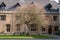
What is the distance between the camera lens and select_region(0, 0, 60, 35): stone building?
189ft

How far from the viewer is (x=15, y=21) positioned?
57.2m

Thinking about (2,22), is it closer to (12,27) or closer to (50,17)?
(12,27)

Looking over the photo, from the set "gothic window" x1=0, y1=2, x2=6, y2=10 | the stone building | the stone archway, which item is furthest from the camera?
"gothic window" x1=0, y1=2, x2=6, y2=10

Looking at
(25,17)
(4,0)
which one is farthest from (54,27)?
(4,0)

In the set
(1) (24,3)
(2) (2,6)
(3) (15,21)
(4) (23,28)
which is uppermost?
(1) (24,3)

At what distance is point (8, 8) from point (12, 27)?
4.79 metres

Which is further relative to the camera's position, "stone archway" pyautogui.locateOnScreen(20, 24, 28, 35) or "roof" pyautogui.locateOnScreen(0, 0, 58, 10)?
"roof" pyautogui.locateOnScreen(0, 0, 58, 10)

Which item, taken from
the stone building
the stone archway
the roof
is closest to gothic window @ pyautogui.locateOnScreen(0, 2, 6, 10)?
the stone building

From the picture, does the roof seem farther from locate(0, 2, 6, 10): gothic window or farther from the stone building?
locate(0, 2, 6, 10): gothic window

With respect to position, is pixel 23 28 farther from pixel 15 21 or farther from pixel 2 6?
pixel 2 6

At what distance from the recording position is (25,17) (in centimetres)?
5197

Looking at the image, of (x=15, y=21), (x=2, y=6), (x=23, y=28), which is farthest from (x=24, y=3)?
(x=23, y=28)

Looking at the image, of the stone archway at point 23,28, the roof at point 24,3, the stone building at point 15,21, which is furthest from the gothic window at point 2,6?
the stone archway at point 23,28

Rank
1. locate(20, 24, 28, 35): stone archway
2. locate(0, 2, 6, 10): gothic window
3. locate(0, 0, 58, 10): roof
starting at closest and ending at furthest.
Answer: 1. locate(20, 24, 28, 35): stone archway
2. locate(0, 2, 6, 10): gothic window
3. locate(0, 0, 58, 10): roof
